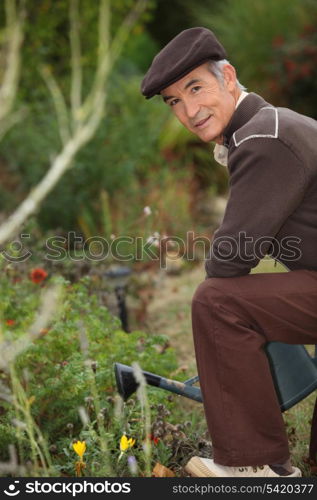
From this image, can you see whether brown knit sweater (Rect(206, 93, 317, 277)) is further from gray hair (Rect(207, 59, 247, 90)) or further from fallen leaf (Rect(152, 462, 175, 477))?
fallen leaf (Rect(152, 462, 175, 477))

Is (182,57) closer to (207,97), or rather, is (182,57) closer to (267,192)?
(207,97)

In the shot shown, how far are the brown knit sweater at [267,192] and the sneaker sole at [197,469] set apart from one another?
64cm

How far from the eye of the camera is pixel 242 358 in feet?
8.35

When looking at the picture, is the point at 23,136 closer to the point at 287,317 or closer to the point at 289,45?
the point at 289,45

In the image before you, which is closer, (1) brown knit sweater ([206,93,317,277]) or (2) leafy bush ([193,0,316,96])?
(1) brown knit sweater ([206,93,317,277])

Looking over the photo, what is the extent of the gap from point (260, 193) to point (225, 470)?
917mm

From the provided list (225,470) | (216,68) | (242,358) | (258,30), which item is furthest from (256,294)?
(258,30)

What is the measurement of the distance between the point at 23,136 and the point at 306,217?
183 inches

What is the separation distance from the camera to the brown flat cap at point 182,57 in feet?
9.04

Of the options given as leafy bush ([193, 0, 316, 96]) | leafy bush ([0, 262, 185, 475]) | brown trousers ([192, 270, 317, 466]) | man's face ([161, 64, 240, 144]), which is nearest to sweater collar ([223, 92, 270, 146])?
man's face ([161, 64, 240, 144])

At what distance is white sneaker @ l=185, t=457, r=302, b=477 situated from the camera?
8.53 ft

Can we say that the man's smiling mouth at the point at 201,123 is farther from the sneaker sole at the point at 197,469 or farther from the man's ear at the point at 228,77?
the sneaker sole at the point at 197,469
